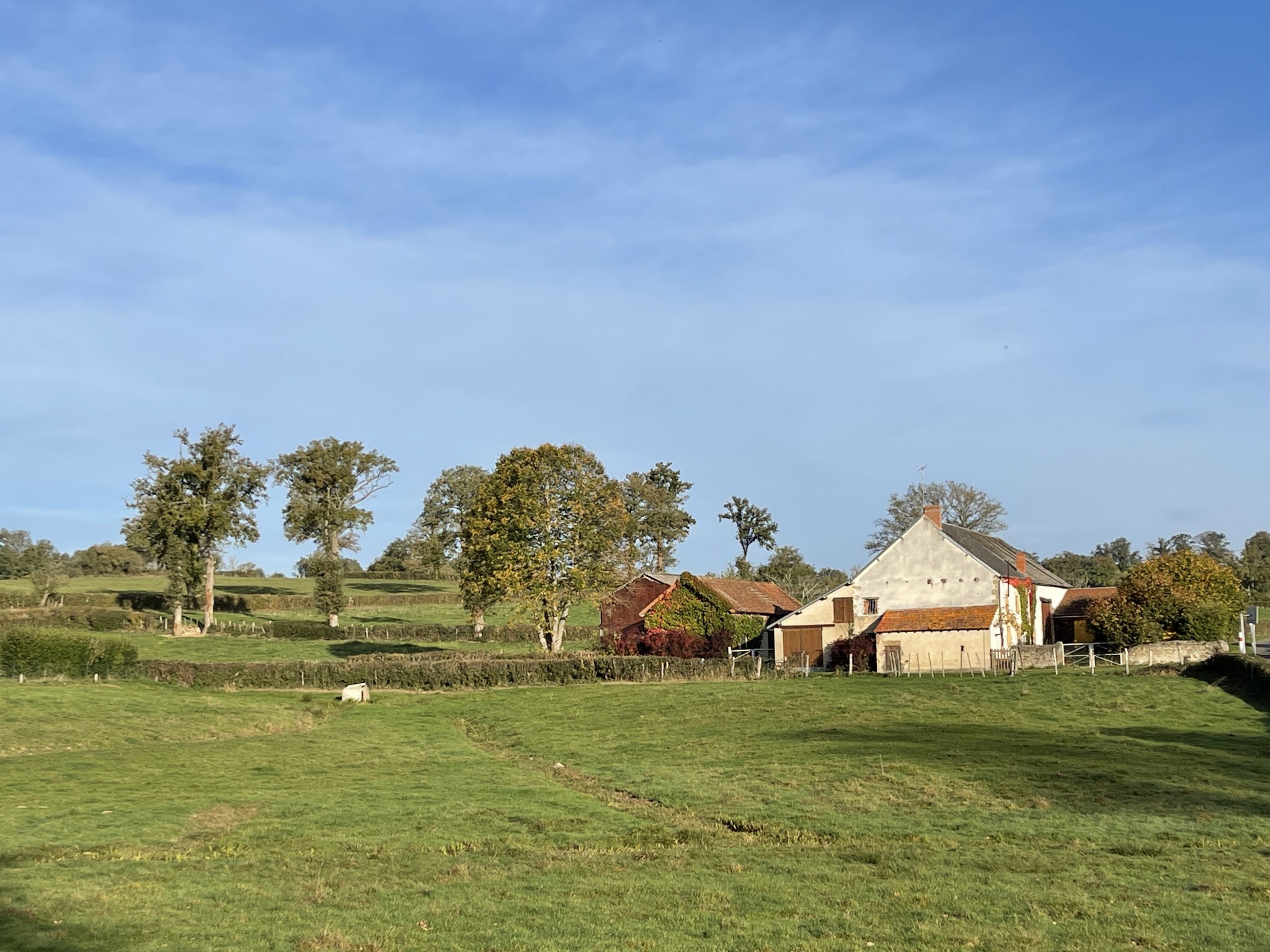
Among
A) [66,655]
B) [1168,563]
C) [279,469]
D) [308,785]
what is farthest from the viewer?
[279,469]

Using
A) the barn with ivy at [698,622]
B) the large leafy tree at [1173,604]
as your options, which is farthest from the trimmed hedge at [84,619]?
the large leafy tree at [1173,604]

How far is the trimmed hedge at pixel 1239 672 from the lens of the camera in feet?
131

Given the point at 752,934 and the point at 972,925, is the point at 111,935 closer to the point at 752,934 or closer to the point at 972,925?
the point at 752,934

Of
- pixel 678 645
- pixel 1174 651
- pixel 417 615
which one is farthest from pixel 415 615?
pixel 1174 651

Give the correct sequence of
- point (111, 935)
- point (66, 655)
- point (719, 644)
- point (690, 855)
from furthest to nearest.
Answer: point (719, 644) < point (66, 655) < point (690, 855) < point (111, 935)

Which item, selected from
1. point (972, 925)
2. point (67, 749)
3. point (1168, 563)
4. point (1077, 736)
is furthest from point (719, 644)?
point (972, 925)

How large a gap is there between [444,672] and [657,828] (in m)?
35.1

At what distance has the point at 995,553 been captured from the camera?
69.1 metres

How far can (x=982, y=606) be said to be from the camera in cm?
5956

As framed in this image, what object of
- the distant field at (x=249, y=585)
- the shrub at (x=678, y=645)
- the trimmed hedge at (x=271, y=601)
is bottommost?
the shrub at (x=678, y=645)

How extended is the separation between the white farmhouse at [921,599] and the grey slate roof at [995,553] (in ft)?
0.46

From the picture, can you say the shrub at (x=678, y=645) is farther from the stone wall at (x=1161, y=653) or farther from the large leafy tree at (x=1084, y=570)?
the large leafy tree at (x=1084, y=570)

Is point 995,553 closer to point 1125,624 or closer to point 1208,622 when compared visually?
point 1125,624

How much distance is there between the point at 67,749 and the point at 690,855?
78.8ft
